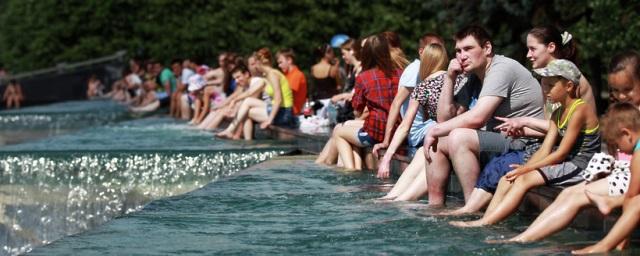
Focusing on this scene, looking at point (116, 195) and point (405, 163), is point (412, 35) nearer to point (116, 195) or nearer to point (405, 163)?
point (116, 195)

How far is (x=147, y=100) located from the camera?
1310 inches

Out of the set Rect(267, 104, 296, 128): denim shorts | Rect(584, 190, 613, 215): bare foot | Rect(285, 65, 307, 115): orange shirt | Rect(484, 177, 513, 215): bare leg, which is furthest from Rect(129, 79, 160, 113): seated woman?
Rect(584, 190, 613, 215): bare foot

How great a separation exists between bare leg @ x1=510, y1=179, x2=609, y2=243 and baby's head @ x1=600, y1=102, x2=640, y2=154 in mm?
254

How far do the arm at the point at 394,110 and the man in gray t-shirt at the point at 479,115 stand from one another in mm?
2105

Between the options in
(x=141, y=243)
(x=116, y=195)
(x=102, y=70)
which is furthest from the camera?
(x=102, y=70)

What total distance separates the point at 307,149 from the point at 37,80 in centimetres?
2749

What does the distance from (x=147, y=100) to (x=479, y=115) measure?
2403cm

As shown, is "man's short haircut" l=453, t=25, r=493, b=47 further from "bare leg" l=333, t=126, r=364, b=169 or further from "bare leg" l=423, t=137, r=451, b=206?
"bare leg" l=333, t=126, r=364, b=169

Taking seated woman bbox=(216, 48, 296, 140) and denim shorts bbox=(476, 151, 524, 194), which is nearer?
denim shorts bbox=(476, 151, 524, 194)

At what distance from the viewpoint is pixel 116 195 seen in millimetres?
14930

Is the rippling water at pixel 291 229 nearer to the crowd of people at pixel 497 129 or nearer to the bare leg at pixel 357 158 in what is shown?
the crowd of people at pixel 497 129

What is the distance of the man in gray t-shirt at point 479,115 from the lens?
377 inches

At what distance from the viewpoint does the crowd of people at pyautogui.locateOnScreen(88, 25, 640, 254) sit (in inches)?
314

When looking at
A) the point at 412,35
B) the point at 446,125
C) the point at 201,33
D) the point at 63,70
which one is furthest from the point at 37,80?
the point at 446,125
